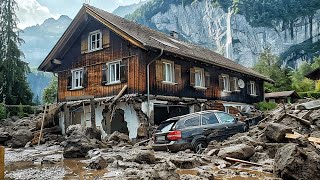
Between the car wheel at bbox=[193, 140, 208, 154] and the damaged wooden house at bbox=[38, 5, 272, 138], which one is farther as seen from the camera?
the damaged wooden house at bbox=[38, 5, 272, 138]

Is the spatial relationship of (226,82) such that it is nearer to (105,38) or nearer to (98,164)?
(105,38)

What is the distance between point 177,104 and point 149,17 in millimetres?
104307

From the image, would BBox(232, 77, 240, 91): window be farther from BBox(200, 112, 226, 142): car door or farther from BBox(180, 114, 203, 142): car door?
BBox(180, 114, 203, 142): car door

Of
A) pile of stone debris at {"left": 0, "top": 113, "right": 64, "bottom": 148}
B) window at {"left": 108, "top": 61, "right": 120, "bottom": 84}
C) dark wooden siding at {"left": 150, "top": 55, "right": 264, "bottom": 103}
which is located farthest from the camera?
window at {"left": 108, "top": 61, "right": 120, "bottom": 84}

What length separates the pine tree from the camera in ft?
123

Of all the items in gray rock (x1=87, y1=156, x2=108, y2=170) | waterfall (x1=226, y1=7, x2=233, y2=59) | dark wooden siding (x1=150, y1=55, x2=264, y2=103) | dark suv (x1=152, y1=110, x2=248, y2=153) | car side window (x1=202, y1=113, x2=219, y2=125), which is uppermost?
waterfall (x1=226, y1=7, x2=233, y2=59)

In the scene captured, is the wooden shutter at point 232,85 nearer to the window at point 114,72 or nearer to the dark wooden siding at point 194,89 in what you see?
the dark wooden siding at point 194,89

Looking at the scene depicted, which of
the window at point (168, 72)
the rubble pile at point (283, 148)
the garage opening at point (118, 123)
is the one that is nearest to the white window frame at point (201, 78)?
the window at point (168, 72)

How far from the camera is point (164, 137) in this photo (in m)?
11.9

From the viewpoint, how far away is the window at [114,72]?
2033 centimetres

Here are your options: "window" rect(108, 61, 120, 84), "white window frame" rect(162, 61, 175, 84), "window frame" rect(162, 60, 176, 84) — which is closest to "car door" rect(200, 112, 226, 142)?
"window frame" rect(162, 60, 176, 84)

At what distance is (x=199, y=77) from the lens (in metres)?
23.0

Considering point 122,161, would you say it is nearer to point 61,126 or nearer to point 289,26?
point 61,126

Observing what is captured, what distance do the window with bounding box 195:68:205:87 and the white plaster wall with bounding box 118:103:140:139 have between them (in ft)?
19.1
